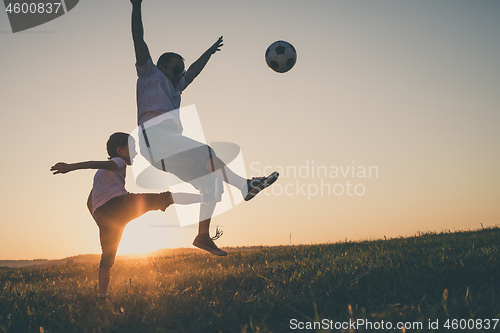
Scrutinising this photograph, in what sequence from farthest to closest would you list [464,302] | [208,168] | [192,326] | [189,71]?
1. [189,71]
2. [208,168]
3. [192,326]
4. [464,302]

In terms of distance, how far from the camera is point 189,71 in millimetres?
5562

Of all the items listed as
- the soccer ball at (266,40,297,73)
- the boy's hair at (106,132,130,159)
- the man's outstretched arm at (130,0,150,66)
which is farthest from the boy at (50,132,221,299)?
the soccer ball at (266,40,297,73)

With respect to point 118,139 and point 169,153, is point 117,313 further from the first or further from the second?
point 118,139

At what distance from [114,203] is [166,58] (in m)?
2.38

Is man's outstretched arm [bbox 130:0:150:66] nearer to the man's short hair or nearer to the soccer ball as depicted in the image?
the man's short hair

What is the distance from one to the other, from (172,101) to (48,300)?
3168mm

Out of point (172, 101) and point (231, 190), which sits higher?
point (172, 101)

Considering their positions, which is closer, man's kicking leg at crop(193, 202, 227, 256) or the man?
the man

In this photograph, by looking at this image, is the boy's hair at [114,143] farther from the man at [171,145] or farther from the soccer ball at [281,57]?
the soccer ball at [281,57]

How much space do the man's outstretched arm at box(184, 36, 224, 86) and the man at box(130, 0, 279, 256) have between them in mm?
712

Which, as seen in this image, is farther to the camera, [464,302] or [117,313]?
[117,313]

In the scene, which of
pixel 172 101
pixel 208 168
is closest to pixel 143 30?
pixel 172 101

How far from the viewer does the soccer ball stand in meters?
6.70

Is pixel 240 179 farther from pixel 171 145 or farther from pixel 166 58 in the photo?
pixel 166 58
